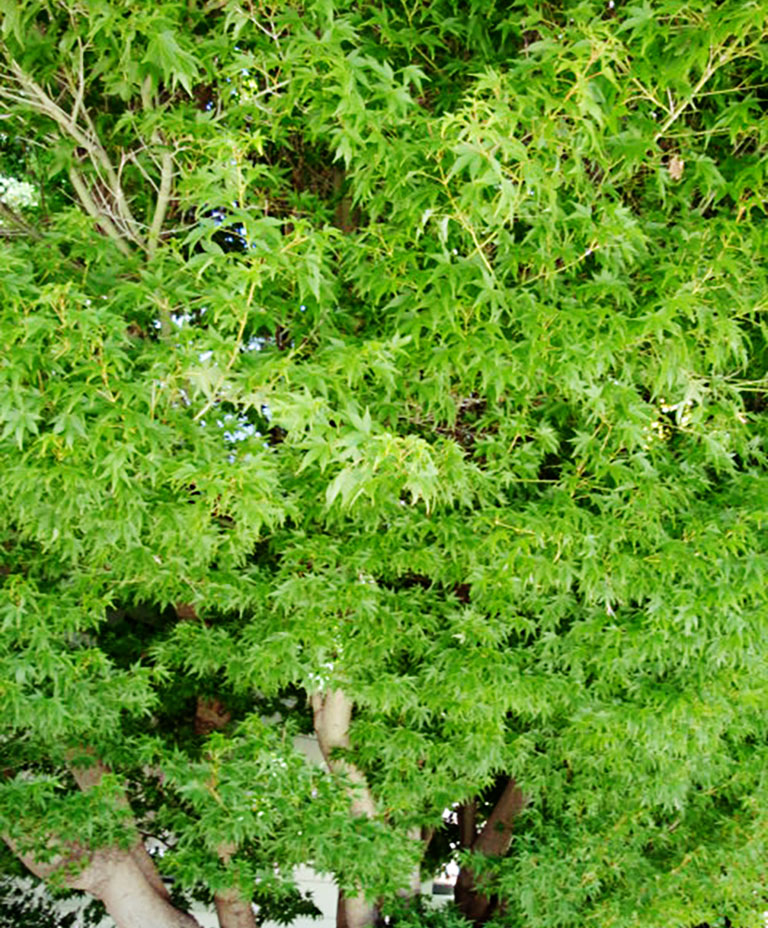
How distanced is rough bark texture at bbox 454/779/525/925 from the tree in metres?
0.18

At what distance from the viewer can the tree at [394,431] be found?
102 inches

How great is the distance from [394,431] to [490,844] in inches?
110

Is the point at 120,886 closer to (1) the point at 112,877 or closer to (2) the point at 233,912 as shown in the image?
(1) the point at 112,877

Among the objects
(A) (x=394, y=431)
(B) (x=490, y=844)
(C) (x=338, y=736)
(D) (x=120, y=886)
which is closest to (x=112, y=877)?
(D) (x=120, y=886)

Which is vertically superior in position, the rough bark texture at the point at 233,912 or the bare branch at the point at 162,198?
the bare branch at the point at 162,198

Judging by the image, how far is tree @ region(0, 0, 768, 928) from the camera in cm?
259

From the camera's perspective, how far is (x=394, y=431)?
299 centimetres

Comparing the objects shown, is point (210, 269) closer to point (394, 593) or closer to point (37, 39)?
point (37, 39)

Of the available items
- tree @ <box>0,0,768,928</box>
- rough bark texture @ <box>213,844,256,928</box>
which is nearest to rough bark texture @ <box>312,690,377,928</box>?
tree @ <box>0,0,768,928</box>

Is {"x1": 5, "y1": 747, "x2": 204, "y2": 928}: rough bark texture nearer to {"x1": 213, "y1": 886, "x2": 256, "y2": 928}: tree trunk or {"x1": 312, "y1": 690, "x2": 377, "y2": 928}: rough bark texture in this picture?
{"x1": 213, "y1": 886, "x2": 256, "y2": 928}: tree trunk

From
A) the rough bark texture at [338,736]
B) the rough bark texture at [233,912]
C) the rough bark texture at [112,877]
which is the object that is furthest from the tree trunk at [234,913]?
the rough bark texture at [338,736]

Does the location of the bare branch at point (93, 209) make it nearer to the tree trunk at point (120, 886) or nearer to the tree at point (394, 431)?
the tree at point (394, 431)

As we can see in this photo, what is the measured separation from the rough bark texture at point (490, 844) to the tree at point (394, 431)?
0.18 meters

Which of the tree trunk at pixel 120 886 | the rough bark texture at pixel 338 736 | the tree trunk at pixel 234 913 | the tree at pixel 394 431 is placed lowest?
the tree trunk at pixel 234 913
